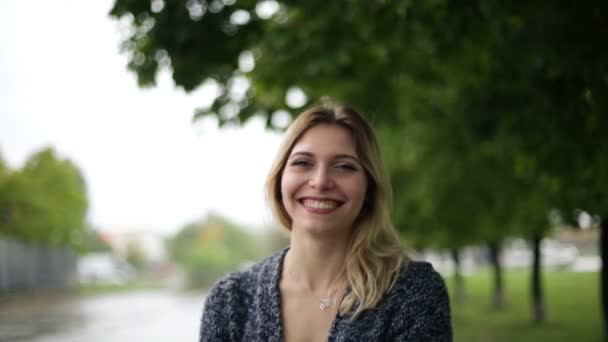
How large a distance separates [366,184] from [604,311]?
925 centimetres

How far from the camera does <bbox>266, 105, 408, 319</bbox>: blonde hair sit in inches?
103

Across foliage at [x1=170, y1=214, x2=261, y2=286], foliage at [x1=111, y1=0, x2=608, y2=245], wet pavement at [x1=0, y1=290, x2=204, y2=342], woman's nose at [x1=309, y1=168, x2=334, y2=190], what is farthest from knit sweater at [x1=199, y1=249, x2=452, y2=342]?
foliage at [x1=170, y1=214, x2=261, y2=286]

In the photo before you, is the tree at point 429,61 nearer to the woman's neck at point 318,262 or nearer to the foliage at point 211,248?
the woman's neck at point 318,262

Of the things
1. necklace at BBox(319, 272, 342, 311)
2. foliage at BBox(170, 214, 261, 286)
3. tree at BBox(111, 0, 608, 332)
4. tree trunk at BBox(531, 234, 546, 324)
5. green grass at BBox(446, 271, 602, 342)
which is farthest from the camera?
foliage at BBox(170, 214, 261, 286)

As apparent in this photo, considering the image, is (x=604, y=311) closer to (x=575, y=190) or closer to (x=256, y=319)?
(x=575, y=190)

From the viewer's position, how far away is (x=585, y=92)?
656 centimetres

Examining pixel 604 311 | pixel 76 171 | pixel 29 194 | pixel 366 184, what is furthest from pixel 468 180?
pixel 366 184

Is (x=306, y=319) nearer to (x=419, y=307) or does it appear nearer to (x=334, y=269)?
(x=334, y=269)

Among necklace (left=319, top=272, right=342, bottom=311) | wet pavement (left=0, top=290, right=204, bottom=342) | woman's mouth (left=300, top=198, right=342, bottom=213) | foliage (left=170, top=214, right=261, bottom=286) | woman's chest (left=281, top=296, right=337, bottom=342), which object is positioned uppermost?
foliage (left=170, top=214, right=261, bottom=286)

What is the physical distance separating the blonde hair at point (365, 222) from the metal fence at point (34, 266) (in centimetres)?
596

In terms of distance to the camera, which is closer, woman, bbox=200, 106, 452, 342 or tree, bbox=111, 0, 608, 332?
woman, bbox=200, 106, 452, 342

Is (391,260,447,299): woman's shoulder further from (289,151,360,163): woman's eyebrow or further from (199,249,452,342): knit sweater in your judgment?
(289,151,360,163): woman's eyebrow

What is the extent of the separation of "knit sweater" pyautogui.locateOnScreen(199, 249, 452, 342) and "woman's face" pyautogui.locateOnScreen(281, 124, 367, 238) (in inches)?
11.0

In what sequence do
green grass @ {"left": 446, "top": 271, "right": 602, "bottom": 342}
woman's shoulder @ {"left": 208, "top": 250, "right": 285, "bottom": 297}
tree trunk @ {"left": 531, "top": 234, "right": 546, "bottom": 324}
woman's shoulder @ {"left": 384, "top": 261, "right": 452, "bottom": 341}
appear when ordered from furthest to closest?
1. tree trunk @ {"left": 531, "top": 234, "right": 546, "bottom": 324}
2. green grass @ {"left": 446, "top": 271, "right": 602, "bottom": 342}
3. woman's shoulder @ {"left": 208, "top": 250, "right": 285, "bottom": 297}
4. woman's shoulder @ {"left": 384, "top": 261, "right": 452, "bottom": 341}
